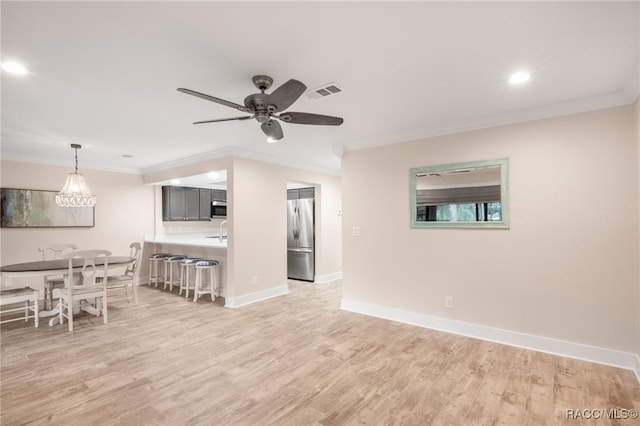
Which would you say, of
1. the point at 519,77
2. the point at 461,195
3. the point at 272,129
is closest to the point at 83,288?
the point at 272,129

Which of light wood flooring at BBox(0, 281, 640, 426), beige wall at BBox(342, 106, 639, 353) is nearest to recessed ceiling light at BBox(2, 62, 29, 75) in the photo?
light wood flooring at BBox(0, 281, 640, 426)

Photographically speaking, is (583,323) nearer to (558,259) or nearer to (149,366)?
(558,259)

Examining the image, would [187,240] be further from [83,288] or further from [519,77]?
[519,77]

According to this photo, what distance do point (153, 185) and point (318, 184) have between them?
3564 mm

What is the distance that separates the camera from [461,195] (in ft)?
11.4

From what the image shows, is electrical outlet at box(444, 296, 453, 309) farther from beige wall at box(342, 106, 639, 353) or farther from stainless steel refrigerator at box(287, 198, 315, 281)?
stainless steel refrigerator at box(287, 198, 315, 281)

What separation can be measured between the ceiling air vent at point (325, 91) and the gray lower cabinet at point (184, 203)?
5020mm

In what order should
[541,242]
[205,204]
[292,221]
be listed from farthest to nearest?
[205,204] < [292,221] < [541,242]

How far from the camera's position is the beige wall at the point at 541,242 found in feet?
8.90

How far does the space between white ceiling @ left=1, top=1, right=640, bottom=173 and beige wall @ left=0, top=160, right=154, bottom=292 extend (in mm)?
1926

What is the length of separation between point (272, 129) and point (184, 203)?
5.03 m

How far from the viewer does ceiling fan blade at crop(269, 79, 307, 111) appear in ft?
6.15

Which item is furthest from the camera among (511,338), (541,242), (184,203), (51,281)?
(184,203)

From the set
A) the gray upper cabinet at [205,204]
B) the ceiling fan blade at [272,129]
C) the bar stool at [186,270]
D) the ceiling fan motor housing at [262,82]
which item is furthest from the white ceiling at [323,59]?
the gray upper cabinet at [205,204]
